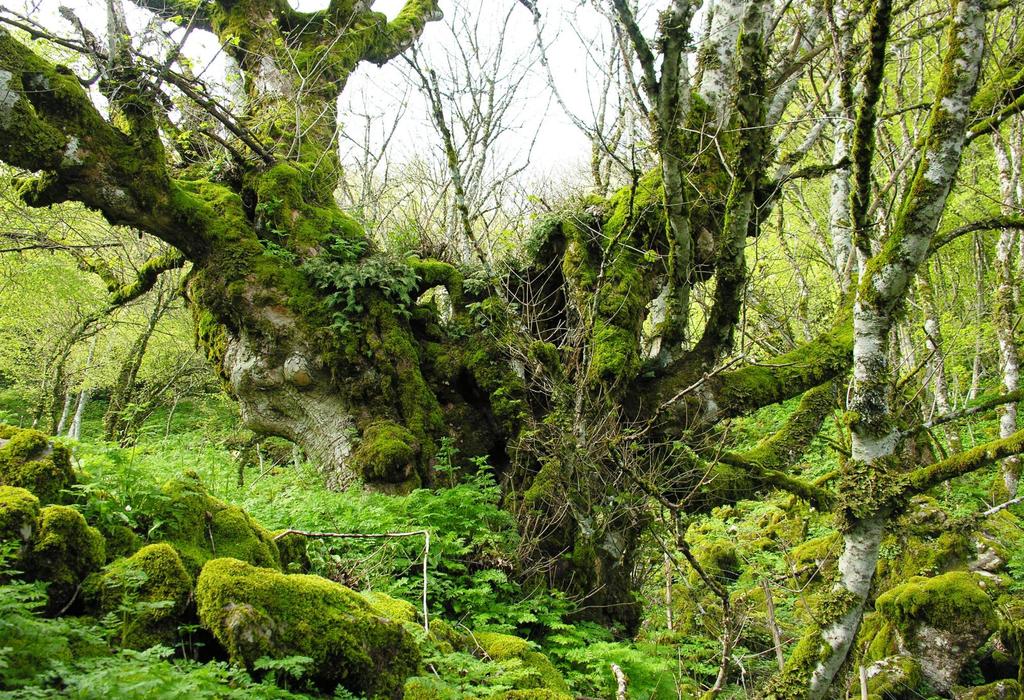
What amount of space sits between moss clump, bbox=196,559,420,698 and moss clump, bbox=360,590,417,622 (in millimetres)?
318

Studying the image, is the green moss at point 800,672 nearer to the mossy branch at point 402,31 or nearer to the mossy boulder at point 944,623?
the mossy boulder at point 944,623

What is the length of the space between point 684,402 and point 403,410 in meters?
3.12

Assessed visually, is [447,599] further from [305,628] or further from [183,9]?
[183,9]

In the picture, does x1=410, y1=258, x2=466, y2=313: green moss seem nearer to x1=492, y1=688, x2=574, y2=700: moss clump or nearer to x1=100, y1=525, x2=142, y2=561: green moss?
x1=100, y1=525, x2=142, y2=561: green moss

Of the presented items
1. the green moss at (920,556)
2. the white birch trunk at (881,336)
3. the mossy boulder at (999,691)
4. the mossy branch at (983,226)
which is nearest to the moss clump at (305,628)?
the white birch trunk at (881,336)

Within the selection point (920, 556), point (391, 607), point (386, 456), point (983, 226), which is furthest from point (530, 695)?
point (920, 556)

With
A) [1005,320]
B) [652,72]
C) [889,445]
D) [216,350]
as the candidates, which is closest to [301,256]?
[216,350]

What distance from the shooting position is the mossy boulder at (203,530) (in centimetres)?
325

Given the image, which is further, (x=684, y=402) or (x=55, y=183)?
(x=684, y=402)

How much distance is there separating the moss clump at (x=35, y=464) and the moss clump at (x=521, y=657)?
2.49 metres

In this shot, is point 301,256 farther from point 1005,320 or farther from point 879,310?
point 1005,320

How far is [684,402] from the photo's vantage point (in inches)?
276

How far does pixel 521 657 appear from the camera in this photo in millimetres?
4000

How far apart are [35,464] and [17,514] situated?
56 centimetres
